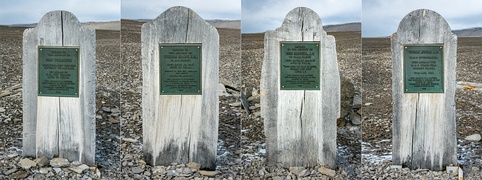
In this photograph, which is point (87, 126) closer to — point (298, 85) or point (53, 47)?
point (53, 47)

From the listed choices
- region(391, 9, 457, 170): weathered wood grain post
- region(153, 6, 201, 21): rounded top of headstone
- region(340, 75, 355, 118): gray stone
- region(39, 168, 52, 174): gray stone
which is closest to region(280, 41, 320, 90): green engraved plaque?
region(391, 9, 457, 170): weathered wood grain post

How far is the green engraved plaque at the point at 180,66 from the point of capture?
151 inches

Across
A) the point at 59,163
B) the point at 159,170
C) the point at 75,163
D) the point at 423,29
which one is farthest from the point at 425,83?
the point at 59,163

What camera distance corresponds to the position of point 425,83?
393cm

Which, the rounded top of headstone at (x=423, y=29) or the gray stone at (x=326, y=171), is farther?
the gray stone at (x=326, y=171)

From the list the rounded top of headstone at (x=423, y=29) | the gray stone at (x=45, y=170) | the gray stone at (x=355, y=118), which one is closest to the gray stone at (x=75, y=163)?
the gray stone at (x=45, y=170)

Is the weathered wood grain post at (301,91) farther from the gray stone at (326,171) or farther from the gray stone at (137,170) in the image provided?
the gray stone at (137,170)

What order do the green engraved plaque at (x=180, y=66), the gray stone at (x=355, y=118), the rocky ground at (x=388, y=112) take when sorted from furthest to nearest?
1. the gray stone at (x=355, y=118)
2. the rocky ground at (x=388, y=112)
3. the green engraved plaque at (x=180, y=66)

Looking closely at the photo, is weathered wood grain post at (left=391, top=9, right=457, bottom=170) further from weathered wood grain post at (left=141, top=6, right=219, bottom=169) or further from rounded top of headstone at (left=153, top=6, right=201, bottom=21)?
rounded top of headstone at (left=153, top=6, right=201, bottom=21)

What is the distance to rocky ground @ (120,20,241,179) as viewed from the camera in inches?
165

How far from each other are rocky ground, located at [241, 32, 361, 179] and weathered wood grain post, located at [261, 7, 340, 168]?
0.41 ft

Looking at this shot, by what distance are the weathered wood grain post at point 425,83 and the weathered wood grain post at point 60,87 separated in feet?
9.73

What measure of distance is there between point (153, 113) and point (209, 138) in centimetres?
60

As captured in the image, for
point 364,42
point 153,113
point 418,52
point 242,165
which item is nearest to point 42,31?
point 153,113
